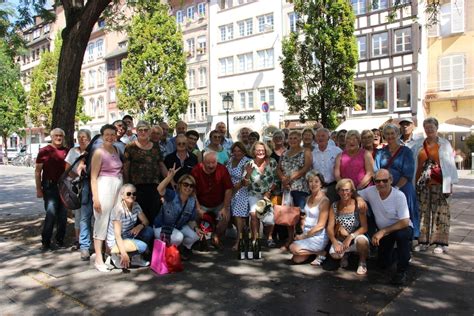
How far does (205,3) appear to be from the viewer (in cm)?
3969

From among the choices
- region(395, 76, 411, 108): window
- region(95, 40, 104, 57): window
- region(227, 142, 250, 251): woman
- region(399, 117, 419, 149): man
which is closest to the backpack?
region(227, 142, 250, 251): woman

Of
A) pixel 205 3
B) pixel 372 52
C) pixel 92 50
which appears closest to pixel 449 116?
pixel 372 52

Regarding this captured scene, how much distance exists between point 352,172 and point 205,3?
36498mm

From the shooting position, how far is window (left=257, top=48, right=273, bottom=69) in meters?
34.8

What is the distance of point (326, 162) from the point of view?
6.69m

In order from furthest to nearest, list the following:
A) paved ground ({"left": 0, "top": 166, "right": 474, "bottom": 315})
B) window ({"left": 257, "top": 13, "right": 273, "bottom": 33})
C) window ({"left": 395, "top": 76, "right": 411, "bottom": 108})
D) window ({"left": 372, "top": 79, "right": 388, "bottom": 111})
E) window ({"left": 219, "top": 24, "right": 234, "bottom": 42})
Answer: window ({"left": 219, "top": 24, "right": 234, "bottom": 42})
window ({"left": 257, "top": 13, "right": 273, "bottom": 33})
window ({"left": 372, "top": 79, "right": 388, "bottom": 111})
window ({"left": 395, "top": 76, "right": 411, "bottom": 108})
paved ground ({"left": 0, "top": 166, "right": 474, "bottom": 315})

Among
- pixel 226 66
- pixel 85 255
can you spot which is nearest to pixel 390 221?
pixel 85 255

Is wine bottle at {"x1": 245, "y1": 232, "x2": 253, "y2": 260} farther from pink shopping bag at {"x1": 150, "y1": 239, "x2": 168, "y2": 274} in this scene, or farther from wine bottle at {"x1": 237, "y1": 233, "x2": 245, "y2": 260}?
pink shopping bag at {"x1": 150, "y1": 239, "x2": 168, "y2": 274}

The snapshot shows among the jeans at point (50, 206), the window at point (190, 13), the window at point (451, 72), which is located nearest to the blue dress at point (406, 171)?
the jeans at point (50, 206)

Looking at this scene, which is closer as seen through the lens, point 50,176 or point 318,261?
point 318,261

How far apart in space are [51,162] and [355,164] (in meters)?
4.54

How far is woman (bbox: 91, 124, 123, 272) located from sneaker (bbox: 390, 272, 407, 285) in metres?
3.54

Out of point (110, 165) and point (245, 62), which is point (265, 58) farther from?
point (110, 165)

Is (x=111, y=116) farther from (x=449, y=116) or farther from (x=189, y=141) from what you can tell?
(x=189, y=141)
